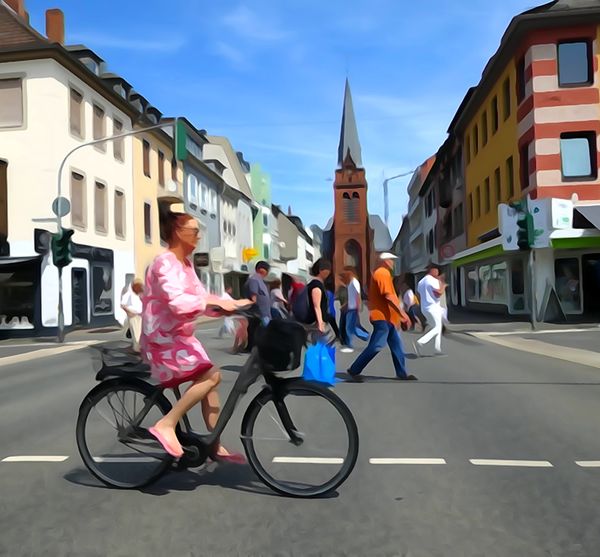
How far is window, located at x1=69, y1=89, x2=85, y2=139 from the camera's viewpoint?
2498 centimetres

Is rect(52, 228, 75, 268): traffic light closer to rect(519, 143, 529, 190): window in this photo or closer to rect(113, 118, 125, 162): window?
rect(113, 118, 125, 162): window

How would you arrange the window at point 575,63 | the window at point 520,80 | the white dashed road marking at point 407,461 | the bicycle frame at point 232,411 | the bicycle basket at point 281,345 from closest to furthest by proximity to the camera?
the bicycle basket at point 281,345 < the bicycle frame at point 232,411 < the white dashed road marking at point 407,461 < the window at point 575,63 < the window at point 520,80

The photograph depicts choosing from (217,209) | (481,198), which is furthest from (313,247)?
(481,198)

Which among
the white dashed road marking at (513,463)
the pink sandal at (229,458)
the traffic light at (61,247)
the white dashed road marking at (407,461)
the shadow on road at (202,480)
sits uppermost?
the traffic light at (61,247)

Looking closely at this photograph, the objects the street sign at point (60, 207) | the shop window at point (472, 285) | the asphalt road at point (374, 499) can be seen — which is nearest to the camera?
the asphalt road at point (374, 499)

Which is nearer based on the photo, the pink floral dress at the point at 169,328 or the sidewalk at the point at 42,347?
the pink floral dress at the point at 169,328

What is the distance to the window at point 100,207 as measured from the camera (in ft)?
90.4

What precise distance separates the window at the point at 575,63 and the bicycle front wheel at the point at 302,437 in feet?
76.4

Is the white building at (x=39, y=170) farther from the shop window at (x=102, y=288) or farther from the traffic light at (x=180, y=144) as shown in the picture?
the traffic light at (x=180, y=144)

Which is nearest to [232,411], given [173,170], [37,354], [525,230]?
[37,354]

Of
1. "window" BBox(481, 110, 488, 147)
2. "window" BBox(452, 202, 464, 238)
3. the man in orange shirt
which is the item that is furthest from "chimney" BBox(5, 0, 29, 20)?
the man in orange shirt

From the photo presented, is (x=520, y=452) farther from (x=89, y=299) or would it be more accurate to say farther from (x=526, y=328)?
(x=89, y=299)

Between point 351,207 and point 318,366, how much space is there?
94373mm

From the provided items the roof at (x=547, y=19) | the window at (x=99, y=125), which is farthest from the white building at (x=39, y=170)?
the roof at (x=547, y=19)
